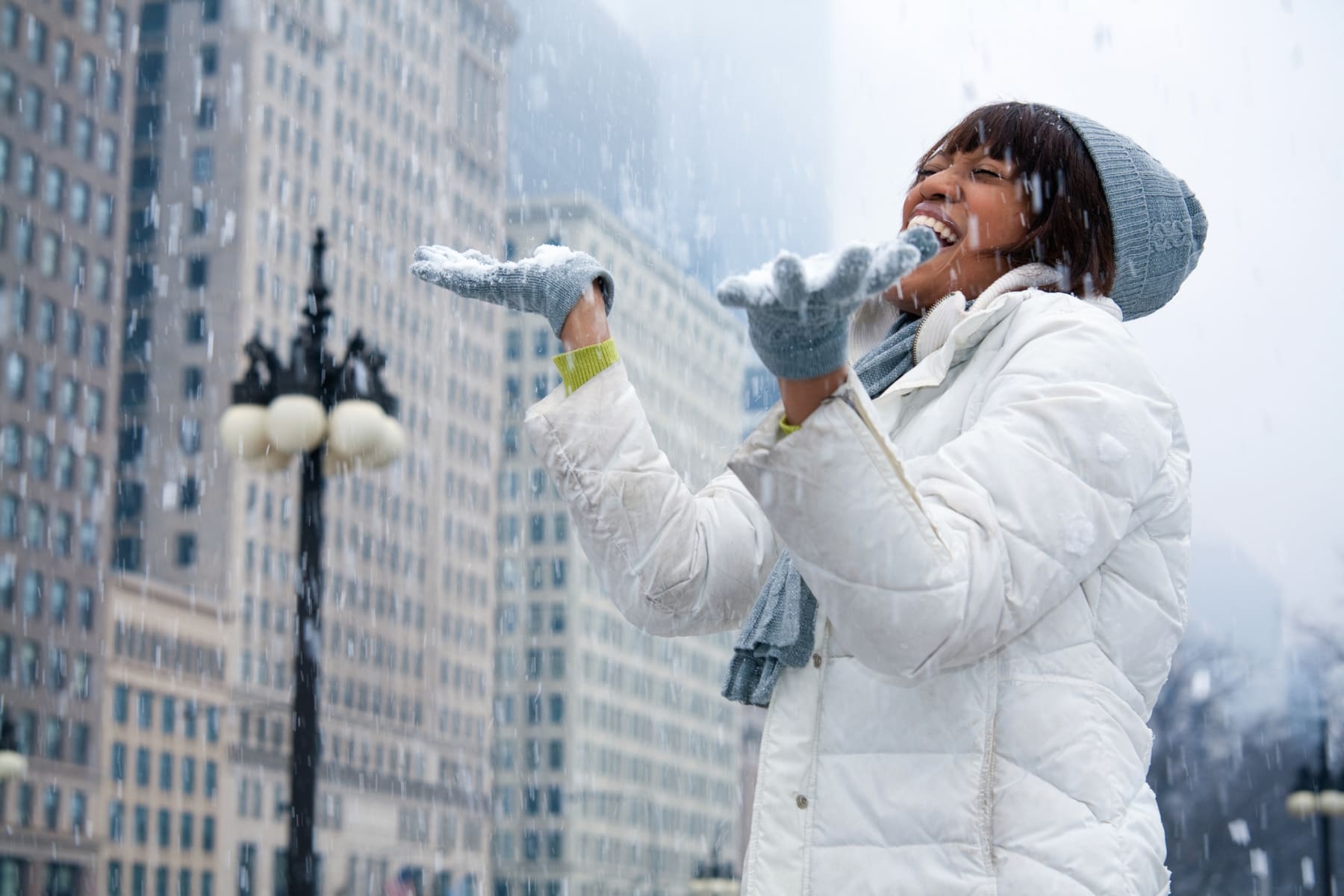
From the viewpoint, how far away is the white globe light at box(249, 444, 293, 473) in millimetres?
8898

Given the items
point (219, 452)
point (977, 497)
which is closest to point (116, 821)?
point (219, 452)

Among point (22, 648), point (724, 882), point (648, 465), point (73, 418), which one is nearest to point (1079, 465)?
point (648, 465)

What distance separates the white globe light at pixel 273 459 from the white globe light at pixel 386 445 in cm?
43

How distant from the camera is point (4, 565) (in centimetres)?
6275

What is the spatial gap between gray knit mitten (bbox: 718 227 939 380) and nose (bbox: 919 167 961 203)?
82 centimetres

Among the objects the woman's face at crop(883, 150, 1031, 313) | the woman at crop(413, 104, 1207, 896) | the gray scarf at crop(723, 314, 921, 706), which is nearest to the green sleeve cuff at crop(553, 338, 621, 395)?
the woman at crop(413, 104, 1207, 896)

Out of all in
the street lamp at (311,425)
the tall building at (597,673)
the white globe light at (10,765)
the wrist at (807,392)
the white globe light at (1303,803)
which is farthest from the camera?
the tall building at (597,673)

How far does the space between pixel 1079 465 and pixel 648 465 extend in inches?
25.3

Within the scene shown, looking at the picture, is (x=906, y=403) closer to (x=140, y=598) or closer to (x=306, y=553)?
(x=306, y=553)

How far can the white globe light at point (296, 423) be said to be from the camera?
8797mm

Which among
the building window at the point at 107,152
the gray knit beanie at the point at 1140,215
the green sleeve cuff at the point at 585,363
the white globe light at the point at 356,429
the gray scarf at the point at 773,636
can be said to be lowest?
the gray scarf at the point at 773,636

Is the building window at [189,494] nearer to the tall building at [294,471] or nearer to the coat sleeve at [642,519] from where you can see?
the tall building at [294,471]

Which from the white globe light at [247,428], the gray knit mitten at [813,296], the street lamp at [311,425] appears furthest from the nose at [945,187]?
the white globe light at [247,428]

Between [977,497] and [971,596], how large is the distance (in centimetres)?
13
